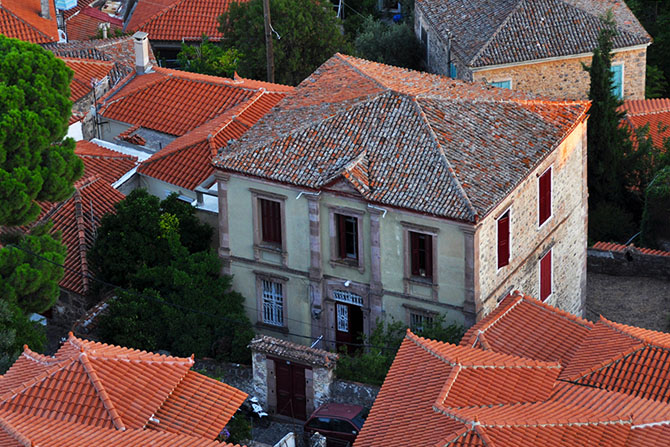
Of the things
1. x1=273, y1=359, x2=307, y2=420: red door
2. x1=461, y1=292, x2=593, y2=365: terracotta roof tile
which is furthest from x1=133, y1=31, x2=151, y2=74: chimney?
x1=461, y1=292, x2=593, y2=365: terracotta roof tile

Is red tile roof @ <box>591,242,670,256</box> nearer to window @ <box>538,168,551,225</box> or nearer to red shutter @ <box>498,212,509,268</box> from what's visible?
window @ <box>538,168,551,225</box>

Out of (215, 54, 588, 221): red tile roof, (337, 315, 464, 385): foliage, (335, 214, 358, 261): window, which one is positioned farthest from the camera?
(335, 214, 358, 261): window

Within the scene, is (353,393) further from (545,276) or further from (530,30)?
(530,30)

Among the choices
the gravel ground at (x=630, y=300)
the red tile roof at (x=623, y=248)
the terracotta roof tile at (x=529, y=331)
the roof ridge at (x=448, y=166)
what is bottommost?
the gravel ground at (x=630, y=300)

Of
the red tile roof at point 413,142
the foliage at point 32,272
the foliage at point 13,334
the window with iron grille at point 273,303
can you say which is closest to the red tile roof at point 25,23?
the red tile roof at point 413,142

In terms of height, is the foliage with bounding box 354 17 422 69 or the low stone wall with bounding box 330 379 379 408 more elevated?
Result: the foliage with bounding box 354 17 422 69

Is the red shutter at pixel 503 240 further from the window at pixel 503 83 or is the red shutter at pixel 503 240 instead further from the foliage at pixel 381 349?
the window at pixel 503 83

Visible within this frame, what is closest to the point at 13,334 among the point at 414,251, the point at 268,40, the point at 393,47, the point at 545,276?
the point at 414,251
